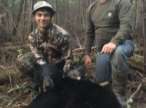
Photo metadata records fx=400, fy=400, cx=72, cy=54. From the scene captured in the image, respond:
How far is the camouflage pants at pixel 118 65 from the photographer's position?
517 centimetres

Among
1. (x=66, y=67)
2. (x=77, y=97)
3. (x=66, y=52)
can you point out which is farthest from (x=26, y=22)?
(x=77, y=97)

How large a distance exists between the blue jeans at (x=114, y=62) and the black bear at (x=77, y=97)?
0.50 m

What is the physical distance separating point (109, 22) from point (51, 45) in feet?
3.01

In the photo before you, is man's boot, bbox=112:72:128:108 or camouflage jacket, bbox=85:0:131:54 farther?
camouflage jacket, bbox=85:0:131:54

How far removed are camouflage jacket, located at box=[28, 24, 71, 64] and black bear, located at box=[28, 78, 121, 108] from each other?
1085 mm

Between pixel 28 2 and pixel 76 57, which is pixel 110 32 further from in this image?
pixel 28 2

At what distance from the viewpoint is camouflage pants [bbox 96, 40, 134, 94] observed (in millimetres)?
5168

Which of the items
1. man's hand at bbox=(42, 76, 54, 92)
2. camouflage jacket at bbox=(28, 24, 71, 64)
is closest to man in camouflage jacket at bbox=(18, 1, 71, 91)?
camouflage jacket at bbox=(28, 24, 71, 64)

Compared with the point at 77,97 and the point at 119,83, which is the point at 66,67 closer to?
the point at 119,83

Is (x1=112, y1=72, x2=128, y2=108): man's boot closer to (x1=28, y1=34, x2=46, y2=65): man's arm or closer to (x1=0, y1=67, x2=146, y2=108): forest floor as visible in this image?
(x1=28, y1=34, x2=46, y2=65): man's arm

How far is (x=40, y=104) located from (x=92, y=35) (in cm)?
188

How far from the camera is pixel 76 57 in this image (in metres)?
7.70

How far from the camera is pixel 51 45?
5879 mm

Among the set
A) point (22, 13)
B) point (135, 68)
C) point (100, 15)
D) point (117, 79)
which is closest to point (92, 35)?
point (100, 15)
